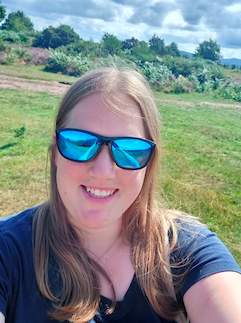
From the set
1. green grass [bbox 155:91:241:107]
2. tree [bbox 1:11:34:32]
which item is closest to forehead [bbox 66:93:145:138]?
green grass [bbox 155:91:241:107]

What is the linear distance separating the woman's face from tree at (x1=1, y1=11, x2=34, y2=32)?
41.8 metres

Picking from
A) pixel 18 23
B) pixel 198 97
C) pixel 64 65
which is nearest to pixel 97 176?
pixel 198 97

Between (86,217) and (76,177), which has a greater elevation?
(76,177)

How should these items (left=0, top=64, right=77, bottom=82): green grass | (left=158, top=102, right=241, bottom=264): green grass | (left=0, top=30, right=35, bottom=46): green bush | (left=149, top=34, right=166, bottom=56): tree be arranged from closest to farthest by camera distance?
(left=158, top=102, right=241, bottom=264): green grass < (left=0, top=64, right=77, bottom=82): green grass < (left=0, top=30, right=35, bottom=46): green bush < (left=149, top=34, right=166, bottom=56): tree

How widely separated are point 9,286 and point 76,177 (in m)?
0.54

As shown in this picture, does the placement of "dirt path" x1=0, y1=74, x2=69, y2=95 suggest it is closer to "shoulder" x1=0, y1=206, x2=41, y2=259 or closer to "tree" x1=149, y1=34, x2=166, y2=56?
"shoulder" x1=0, y1=206, x2=41, y2=259

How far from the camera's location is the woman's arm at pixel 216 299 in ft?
3.76

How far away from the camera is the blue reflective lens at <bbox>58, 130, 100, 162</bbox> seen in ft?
4.20

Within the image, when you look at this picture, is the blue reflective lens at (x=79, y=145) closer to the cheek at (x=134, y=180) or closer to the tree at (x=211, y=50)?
the cheek at (x=134, y=180)

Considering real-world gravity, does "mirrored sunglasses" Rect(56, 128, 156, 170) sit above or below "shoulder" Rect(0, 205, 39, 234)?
above

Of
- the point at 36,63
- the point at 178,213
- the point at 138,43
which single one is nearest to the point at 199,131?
the point at 178,213

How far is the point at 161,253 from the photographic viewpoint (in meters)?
1.46

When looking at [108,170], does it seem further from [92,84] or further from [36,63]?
[36,63]

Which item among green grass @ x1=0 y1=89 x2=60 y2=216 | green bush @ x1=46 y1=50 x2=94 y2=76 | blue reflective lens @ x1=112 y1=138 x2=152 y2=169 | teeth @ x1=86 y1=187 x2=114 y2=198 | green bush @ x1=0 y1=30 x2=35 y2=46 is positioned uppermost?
green bush @ x1=0 y1=30 x2=35 y2=46
